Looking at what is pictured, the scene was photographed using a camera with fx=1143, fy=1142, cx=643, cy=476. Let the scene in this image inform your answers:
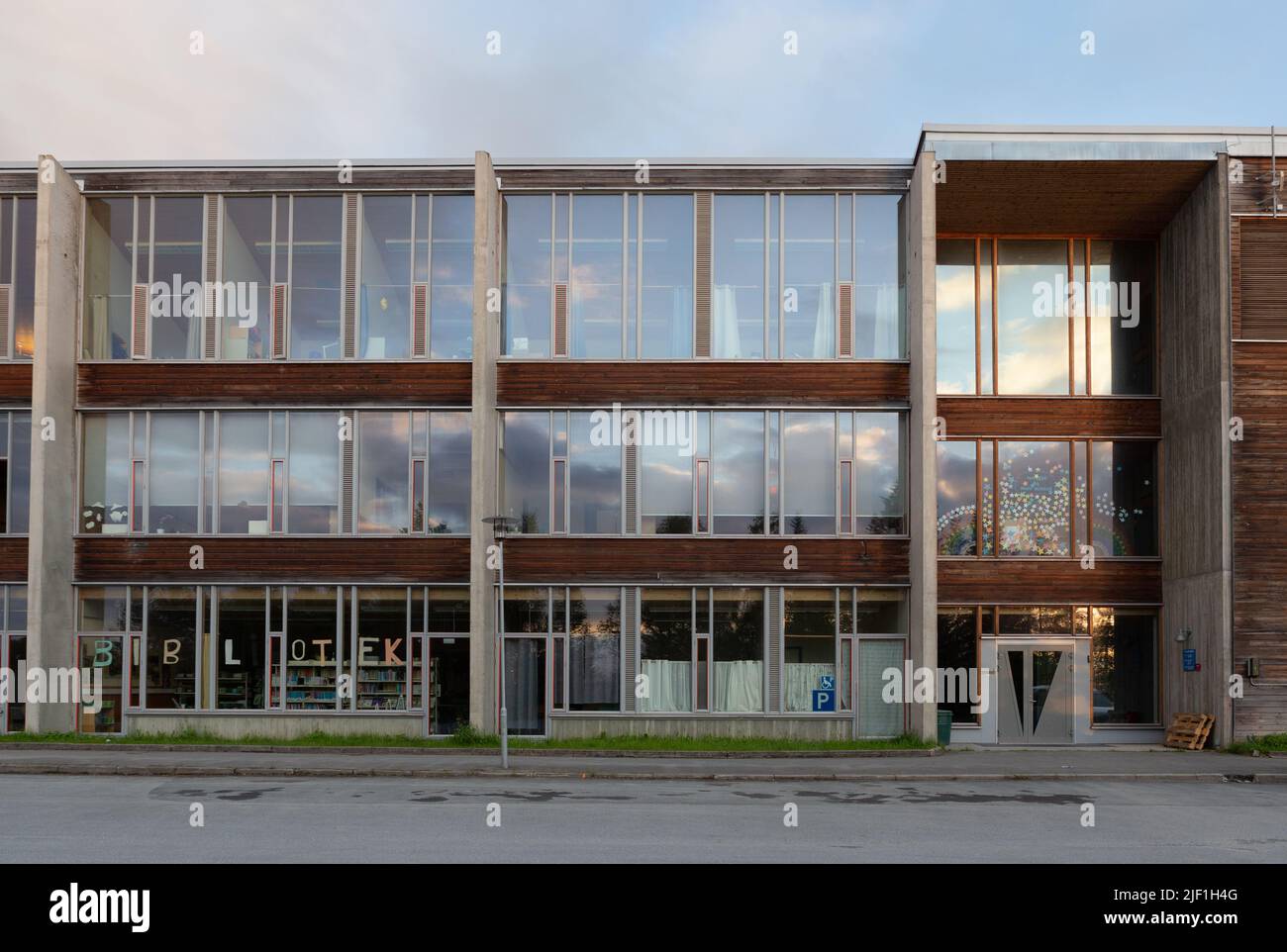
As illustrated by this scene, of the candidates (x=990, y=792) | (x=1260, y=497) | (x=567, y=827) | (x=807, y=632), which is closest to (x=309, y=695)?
(x=807, y=632)

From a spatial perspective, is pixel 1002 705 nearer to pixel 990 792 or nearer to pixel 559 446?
pixel 990 792

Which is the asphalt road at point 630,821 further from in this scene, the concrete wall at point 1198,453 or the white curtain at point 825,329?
the white curtain at point 825,329

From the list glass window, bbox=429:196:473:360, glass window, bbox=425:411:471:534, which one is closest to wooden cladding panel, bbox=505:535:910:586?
glass window, bbox=425:411:471:534

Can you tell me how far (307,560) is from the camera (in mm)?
25562

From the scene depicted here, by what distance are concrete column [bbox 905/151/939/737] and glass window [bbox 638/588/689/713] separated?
496 cm

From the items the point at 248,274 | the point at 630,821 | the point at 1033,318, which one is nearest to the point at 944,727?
the point at 1033,318

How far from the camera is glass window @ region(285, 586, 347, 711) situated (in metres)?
25.5

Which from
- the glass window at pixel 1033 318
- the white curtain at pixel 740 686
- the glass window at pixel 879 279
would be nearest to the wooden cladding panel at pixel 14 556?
the white curtain at pixel 740 686

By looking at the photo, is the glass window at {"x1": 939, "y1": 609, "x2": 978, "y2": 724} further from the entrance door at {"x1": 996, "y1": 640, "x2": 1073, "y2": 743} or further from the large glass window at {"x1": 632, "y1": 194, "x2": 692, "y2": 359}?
the large glass window at {"x1": 632, "y1": 194, "x2": 692, "y2": 359}

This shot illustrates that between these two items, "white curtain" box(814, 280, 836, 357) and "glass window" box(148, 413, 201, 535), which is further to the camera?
"white curtain" box(814, 280, 836, 357)

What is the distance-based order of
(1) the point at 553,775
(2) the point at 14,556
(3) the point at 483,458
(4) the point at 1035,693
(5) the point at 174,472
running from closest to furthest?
(1) the point at 553,775
(3) the point at 483,458
(2) the point at 14,556
(5) the point at 174,472
(4) the point at 1035,693

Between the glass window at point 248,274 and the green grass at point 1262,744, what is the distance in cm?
2271

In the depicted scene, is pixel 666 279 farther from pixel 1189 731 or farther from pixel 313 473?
pixel 1189 731

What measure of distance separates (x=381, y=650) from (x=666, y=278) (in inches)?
419
